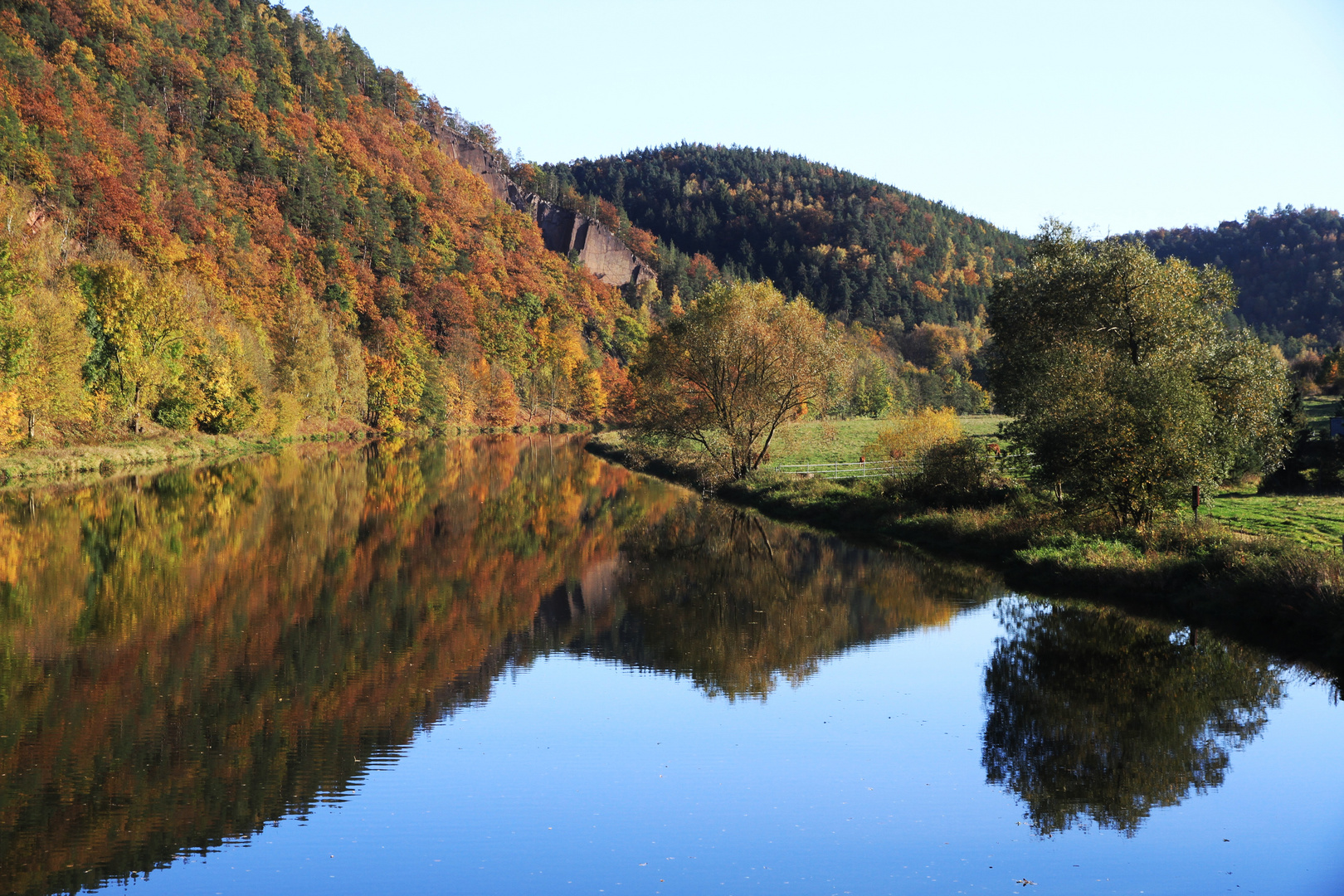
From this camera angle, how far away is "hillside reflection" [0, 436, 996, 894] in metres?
10.3

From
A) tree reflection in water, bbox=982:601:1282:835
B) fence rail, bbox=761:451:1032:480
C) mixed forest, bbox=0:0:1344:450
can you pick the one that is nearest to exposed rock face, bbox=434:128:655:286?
mixed forest, bbox=0:0:1344:450

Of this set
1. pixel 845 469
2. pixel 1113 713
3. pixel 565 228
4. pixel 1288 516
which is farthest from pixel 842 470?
pixel 565 228

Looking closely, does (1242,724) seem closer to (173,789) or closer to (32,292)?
(173,789)

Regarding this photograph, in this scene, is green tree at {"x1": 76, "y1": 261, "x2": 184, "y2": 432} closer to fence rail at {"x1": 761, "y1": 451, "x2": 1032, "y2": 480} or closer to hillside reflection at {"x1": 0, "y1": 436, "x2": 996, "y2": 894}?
hillside reflection at {"x1": 0, "y1": 436, "x2": 996, "y2": 894}

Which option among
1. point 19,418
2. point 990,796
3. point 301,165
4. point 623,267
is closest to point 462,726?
point 990,796

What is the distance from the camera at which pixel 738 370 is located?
4369 cm

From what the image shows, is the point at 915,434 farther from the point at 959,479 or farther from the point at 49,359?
the point at 49,359

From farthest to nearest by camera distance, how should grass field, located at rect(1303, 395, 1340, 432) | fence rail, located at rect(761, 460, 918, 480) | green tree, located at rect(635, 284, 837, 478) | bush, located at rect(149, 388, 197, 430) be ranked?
bush, located at rect(149, 388, 197, 430)
grass field, located at rect(1303, 395, 1340, 432)
green tree, located at rect(635, 284, 837, 478)
fence rail, located at rect(761, 460, 918, 480)

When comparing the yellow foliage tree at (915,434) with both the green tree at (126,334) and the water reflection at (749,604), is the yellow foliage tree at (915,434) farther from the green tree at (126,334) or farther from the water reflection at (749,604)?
the green tree at (126,334)

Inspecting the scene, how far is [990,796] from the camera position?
10.6 m

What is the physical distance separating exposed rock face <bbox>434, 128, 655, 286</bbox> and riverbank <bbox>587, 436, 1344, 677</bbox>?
157 metres

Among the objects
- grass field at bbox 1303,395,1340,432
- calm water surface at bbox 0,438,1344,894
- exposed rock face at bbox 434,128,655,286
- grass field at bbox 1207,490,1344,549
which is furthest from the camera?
exposed rock face at bbox 434,128,655,286

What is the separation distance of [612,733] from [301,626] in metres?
7.64

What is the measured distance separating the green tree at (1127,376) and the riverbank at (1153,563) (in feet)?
4.95
